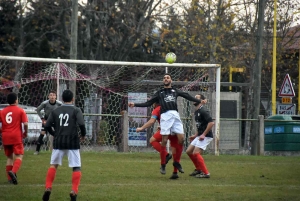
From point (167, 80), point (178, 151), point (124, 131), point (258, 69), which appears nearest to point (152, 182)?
point (178, 151)

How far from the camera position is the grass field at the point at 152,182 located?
13.2m

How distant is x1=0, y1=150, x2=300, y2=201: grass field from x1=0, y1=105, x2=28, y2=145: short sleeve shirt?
33.9 inches

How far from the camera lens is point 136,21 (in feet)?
126

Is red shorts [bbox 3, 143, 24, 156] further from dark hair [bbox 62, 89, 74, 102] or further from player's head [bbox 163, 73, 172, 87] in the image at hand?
player's head [bbox 163, 73, 172, 87]

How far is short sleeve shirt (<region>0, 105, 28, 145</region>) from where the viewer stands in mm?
15047

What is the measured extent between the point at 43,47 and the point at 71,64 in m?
17.7

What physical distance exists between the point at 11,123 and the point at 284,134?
16655 mm

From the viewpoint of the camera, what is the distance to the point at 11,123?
15094 millimetres

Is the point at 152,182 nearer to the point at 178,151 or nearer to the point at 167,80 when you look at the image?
the point at 178,151

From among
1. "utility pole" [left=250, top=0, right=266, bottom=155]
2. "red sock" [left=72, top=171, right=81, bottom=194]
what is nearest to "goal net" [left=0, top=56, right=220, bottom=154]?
"utility pole" [left=250, top=0, right=266, bottom=155]

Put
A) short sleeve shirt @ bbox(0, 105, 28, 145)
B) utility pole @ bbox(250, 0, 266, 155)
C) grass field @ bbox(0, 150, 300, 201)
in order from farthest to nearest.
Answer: utility pole @ bbox(250, 0, 266, 155) < short sleeve shirt @ bbox(0, 105, 28, 145) < grass field @ bbox(0, 150, 300, 201)

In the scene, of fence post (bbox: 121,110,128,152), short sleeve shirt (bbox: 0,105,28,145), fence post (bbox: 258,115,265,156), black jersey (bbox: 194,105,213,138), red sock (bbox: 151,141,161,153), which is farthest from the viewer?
fence post (bbox: 258,115,265,156)

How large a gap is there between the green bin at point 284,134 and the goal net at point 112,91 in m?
3.65

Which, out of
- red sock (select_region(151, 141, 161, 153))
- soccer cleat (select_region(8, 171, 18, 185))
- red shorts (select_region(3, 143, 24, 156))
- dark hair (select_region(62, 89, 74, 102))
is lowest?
soccer cleat (select_region(8, 171, 18, 185))
